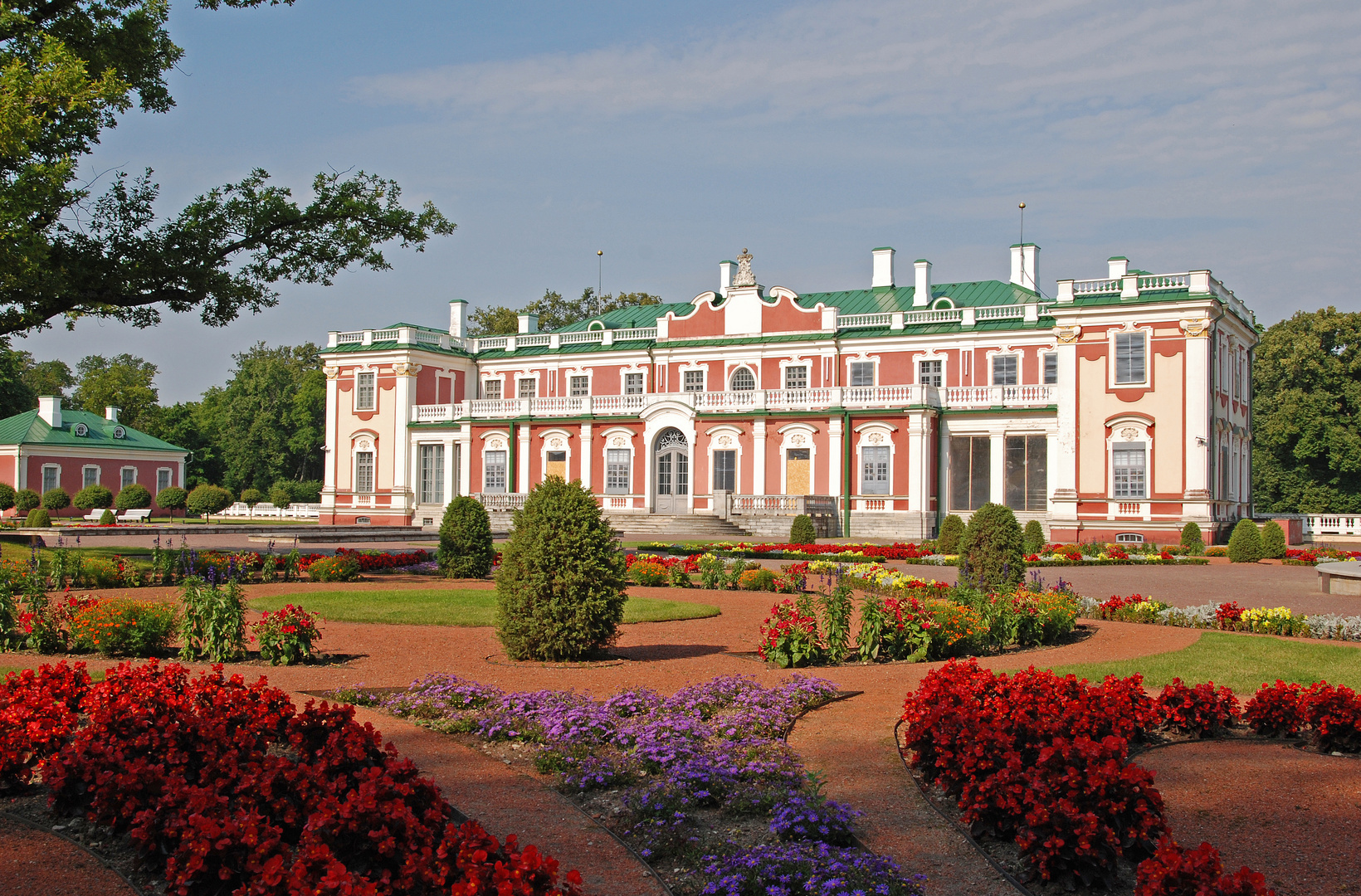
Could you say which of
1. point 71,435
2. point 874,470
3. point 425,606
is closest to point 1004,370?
point 874,470

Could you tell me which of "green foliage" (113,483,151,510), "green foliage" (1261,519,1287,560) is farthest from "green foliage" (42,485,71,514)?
"green foliage" (1261,519,1287,560)

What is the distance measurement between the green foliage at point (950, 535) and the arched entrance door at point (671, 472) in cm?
1448

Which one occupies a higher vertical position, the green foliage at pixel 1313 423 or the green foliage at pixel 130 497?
the green foliage at pixel 1313 423

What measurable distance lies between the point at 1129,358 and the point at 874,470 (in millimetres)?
8978

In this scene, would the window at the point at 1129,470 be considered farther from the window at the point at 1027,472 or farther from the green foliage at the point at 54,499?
the green foliage at the point at 54,499

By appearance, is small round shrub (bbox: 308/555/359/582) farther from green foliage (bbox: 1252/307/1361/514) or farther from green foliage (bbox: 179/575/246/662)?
green foliage (bbox: 1252/307/1361/514)

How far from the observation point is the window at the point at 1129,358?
33.9m

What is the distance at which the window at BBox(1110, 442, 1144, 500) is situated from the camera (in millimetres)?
33719

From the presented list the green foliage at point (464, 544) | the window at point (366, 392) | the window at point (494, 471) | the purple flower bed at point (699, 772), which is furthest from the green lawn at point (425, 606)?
the window at point (366, 392)

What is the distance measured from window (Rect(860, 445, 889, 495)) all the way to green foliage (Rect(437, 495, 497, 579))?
19333mm

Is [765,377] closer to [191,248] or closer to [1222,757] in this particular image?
[191,248]

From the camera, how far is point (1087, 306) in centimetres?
3434

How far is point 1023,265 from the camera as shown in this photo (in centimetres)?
4203

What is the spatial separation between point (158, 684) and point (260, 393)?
6666cm
